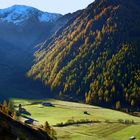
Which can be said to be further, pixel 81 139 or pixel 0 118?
pixel 81 139

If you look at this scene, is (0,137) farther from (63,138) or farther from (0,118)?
(63,138)

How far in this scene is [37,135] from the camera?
84000 millimetres

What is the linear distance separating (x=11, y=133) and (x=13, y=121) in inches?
172

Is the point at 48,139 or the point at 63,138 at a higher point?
the point at 48,139

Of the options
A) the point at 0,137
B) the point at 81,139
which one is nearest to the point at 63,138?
the point at 81,139

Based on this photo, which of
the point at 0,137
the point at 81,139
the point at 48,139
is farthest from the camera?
the point at 81,139

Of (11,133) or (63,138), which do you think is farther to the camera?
(63,138)

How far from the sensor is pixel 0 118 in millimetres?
77875

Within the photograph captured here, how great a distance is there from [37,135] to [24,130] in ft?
11.2

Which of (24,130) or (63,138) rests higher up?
(24,130)

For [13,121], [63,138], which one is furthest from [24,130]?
[63,138]

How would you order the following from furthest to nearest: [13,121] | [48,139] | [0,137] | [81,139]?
[81,139] → [48,139] → [13,121] → [0,137]

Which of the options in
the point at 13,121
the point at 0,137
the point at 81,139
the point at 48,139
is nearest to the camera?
the point at 0,137

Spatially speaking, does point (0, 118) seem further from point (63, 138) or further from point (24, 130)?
point (63, 138)
